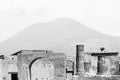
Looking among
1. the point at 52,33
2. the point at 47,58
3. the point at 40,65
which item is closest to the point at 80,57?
the point at 47,58

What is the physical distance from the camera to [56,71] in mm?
19500

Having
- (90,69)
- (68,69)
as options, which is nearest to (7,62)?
(68,69)

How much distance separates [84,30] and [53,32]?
53.7 feet

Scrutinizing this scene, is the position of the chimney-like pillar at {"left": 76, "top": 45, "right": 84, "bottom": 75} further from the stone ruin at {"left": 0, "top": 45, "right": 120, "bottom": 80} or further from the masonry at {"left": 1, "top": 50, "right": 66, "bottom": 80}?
the masonry at {"left": 1, "top": 50, "right": 66, "bottom": 80}

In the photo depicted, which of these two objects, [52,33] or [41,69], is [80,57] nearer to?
[41,69]

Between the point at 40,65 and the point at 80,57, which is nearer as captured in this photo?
the point at 40,65

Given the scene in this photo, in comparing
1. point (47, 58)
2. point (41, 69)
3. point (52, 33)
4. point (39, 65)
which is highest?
point (52, 33)

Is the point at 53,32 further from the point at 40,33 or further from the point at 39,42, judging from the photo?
the point at 39,42

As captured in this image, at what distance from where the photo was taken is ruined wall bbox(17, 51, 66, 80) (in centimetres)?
1944

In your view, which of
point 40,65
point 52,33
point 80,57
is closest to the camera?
point 40,65

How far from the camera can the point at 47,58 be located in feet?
66.9

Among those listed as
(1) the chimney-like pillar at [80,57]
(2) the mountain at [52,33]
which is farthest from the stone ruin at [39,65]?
(2) the mountain at [52,33]

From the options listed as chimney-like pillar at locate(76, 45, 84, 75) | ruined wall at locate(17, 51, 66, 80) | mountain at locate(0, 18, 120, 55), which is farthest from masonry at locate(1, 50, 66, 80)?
mountain at locate(0, 18, 120, 55)

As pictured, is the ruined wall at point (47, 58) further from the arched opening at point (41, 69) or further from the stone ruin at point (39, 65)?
the arched opening at point (41, 69)
